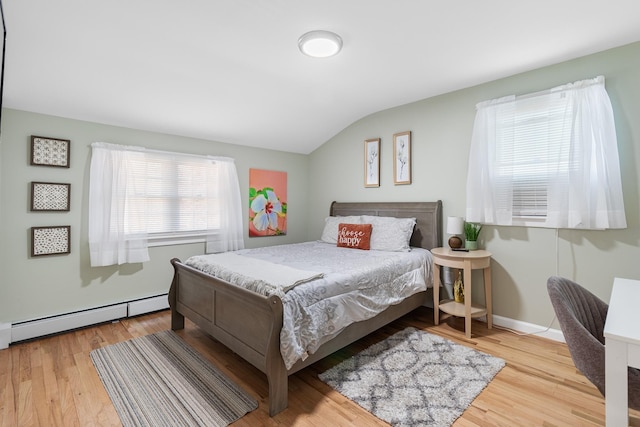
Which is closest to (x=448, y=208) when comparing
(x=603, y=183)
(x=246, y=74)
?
(x=603, y=183)

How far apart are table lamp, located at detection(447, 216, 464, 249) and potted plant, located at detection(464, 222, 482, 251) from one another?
73 mm

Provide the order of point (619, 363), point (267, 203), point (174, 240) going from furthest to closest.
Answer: point (267, 203), point (174, 240), point (619, 363)

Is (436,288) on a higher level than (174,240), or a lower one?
lower

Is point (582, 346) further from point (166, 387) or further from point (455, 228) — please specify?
point (166, 387)

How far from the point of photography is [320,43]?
2.21 metres

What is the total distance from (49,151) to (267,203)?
2.46 meters

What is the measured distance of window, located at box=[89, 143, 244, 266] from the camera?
304 centimetres

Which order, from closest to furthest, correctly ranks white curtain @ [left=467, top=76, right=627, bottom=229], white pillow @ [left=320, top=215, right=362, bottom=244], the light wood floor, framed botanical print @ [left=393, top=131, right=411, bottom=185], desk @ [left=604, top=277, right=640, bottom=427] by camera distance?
1. desk @ [left=604, top=277, right=640, bottom=427]
2. the light wood floor
3. white curtain @ [left=467, top=76, right=627, bottom=229]
4. framed botanical print @ [left=393, top=131, right=411, bottom=185]
5. white pillow @ [left=320, top=215, right=362, bottom=244]

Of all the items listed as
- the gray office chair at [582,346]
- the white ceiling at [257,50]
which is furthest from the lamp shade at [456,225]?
the gray office chair at [582,346]

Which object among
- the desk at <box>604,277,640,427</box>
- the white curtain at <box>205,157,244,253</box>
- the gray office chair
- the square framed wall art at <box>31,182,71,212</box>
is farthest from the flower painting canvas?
the desk at <box>604,277,640,427</box>

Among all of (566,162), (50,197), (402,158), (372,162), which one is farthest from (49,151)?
(566,162)

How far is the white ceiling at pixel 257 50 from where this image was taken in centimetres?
188

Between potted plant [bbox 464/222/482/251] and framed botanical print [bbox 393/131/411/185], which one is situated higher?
framed botanical print [bbox 393/131/411/185]

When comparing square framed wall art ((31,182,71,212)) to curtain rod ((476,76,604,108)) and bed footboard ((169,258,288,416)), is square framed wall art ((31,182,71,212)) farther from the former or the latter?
curtain rod ((476,76,604,108))
